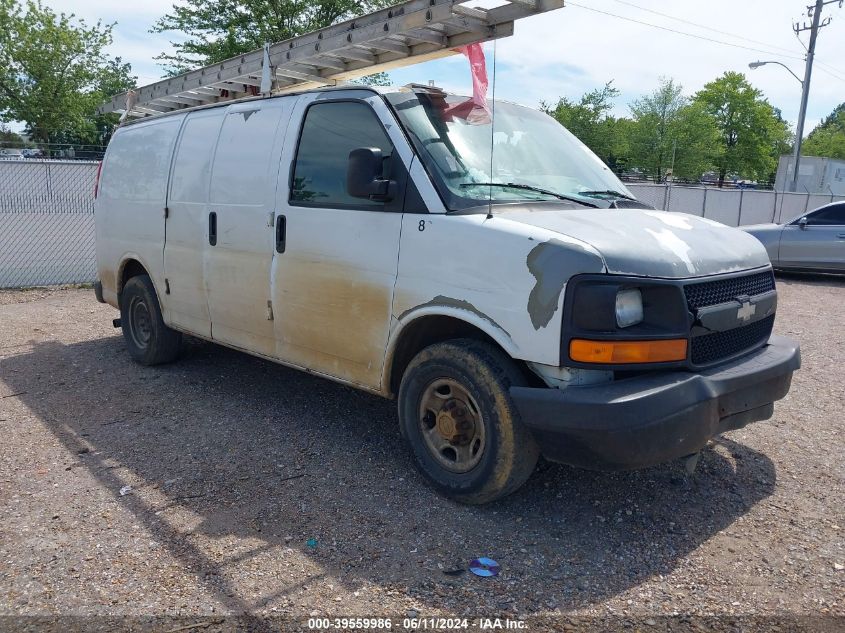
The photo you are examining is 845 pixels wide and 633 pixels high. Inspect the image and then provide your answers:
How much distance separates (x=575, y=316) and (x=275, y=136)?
8.69ft

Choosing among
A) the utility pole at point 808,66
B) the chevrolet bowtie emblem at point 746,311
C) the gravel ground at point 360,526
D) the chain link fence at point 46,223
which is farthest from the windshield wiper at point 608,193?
the utility pole at point 808,66

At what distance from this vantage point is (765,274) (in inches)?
155

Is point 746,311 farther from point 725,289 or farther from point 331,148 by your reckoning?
point 331,148

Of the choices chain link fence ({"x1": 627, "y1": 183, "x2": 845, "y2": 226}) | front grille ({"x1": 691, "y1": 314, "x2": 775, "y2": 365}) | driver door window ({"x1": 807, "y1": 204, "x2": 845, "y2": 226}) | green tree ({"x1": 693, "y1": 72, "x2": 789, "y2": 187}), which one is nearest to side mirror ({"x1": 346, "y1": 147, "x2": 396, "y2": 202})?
front grille ({"x1": 691, "y1": 314, "x2": 775, "y2": 365})

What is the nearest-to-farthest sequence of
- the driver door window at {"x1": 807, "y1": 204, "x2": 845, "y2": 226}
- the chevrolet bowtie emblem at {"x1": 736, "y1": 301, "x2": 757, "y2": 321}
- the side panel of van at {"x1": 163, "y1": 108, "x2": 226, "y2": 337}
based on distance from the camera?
the chevrolet bowtie emblem at {"x1": 736, "y1": 301, "x2": 757, "y2": 321} → the side panel of van at {"x1": 163, "y1": 108, "x2": 226, "y2": 337} → the driver door window at {"x1": 807, "y1": 204, "x2": 845, "y2": 226}

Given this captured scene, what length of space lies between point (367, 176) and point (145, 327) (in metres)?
3.67

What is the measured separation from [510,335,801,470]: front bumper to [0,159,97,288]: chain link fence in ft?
32.4

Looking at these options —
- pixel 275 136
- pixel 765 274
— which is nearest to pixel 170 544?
pixel 275 136

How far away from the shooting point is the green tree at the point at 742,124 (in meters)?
56.2

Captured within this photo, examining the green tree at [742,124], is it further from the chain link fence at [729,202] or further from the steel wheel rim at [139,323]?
the steel wheel rim at [139,323]

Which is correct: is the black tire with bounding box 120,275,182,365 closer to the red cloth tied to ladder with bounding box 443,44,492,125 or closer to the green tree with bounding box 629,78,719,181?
the red cloth tied to ladder with bounding box 443,44,492,125

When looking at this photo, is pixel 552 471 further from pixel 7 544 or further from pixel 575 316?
pixel 7 544

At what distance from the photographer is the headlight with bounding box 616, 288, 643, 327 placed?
10.4ft

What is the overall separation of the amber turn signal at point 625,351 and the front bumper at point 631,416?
95mm
